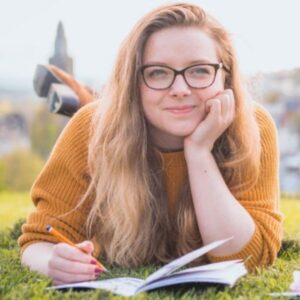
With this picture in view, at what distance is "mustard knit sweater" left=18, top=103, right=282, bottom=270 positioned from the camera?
176cm

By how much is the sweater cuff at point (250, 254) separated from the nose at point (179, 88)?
41cm

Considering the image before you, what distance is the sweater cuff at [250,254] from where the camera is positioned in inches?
65.6

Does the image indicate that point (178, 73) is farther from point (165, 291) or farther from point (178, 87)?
point (165, 291)

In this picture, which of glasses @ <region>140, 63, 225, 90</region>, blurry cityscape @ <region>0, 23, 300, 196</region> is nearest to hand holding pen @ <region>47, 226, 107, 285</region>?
glasses @ <region>140, 63, 225, 90</region>

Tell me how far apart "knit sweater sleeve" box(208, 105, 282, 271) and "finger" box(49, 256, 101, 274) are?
1.19ft

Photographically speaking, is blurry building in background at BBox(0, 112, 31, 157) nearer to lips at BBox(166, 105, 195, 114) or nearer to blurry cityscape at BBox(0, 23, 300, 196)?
blurry cityscape at BBox(0, 23, 300, 196)

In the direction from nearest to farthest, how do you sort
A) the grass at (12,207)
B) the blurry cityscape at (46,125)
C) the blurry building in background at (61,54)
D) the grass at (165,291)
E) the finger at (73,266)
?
the grass at (165,291), the finger at (73,266), the grass at (12,207), the blurry building in background at (61,54), the blurry cityscape at (46,125)

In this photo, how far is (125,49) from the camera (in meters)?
1.75

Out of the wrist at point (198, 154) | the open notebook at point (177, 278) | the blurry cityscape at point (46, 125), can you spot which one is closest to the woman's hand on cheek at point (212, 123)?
the wrist at point (198, 154)

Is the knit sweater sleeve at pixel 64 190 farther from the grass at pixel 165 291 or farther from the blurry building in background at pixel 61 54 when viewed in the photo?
the blurry building in background at pixel 61 54

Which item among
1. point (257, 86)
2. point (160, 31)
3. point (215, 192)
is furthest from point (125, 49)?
point (257, 86)

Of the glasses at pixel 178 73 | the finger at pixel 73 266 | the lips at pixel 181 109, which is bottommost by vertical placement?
the finger at pixel 73 266

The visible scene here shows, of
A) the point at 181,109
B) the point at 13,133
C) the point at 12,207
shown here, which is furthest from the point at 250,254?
the point at 13,133

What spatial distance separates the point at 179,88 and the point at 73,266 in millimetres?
512
